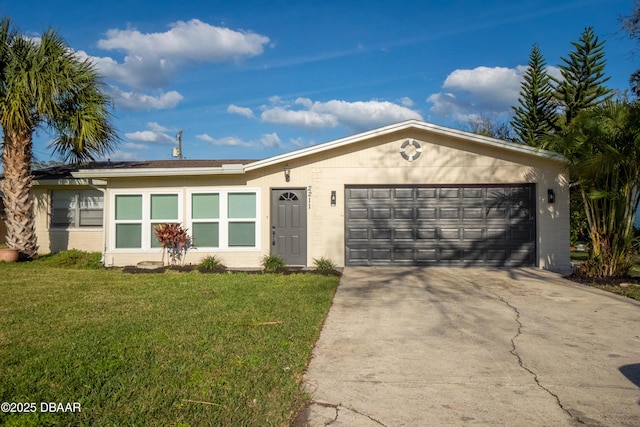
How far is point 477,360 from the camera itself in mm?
4465

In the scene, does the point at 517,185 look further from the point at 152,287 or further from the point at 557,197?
the point at 152,287

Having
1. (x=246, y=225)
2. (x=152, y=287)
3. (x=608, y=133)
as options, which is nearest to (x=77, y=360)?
(x=152, y=287)

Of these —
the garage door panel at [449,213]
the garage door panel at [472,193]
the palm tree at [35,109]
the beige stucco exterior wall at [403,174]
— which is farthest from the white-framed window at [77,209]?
the garage door panel at [472,193]

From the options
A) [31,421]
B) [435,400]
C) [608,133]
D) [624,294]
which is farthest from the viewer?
[608,133]

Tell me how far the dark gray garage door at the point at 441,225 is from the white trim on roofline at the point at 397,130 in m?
1.04

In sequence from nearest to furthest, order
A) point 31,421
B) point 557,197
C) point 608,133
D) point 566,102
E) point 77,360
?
point 31,421 → point 77,360 → point 608,133 → point 557,197 → point 566,102

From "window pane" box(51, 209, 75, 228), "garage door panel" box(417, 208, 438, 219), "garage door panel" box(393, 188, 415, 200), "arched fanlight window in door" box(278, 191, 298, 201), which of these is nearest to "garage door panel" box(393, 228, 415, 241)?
"garage door panel" box(417, 208, 438, 219)

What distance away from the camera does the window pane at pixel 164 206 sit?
12.2m

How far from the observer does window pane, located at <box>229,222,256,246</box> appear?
471 inches

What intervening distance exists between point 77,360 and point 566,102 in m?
20.5

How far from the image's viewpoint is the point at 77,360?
4.16 m

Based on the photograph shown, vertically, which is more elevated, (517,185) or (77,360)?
(517,185)

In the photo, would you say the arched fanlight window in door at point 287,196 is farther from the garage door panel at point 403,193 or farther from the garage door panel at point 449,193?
the garage door panel at point 449,193

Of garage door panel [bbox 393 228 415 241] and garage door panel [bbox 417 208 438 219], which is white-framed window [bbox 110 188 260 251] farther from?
garage door panel [bbox 417 208 438 219]
